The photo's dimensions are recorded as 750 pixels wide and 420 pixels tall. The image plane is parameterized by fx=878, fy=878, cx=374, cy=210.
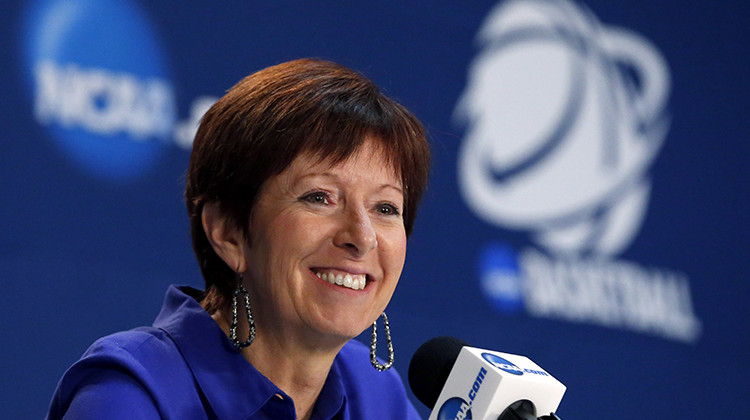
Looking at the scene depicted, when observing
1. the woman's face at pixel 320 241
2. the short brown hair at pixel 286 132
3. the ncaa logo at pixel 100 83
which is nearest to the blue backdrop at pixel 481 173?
the ncaa logo at pixel 100 83

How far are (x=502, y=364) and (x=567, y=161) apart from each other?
8.89 feet

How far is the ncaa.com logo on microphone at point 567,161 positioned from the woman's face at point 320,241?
2001 mm

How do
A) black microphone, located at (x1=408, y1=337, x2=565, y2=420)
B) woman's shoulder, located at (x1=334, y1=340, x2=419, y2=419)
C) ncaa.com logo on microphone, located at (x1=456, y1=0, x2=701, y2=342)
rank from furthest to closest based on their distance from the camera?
ncaa.com logo on microphone, located at (x1=456, y1=0, x2=701, y2=342), woman's shoulder, located at (x1=334, y1=340, x2=419, y2=419), black microphone, located at (x1=408, y1=337, x2=565, y2=420)

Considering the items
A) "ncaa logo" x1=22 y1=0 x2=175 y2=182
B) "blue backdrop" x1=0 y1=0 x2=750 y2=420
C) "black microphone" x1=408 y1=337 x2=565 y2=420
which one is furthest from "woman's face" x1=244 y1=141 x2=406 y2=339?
"ncaa logo" x1=22 y1=0 x2=175 y2=182

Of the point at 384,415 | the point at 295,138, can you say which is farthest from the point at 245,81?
the point at 384,415

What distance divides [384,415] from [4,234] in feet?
4.54

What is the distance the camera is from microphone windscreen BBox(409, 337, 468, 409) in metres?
1.58

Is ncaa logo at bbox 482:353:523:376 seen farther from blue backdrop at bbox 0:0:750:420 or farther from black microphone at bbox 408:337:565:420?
blue backdrop at bbox 0:0:750:420

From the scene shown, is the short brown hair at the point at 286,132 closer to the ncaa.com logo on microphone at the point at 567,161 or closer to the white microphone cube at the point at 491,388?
the white microphone cube at the point at 491,388

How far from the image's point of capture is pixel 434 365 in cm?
159

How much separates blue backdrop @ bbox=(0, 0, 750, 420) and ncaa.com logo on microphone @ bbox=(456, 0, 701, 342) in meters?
0.01

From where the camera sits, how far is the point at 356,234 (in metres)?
1.61

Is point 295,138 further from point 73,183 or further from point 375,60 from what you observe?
point 375,60

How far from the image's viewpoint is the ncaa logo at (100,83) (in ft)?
8.84
